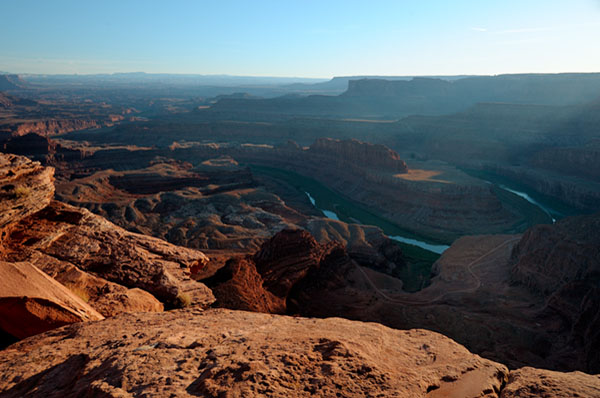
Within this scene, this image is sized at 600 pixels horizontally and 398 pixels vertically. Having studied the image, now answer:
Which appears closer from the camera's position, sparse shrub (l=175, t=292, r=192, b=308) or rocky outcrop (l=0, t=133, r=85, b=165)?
sparse shrub (l=175, t=292, r=192, b=308)

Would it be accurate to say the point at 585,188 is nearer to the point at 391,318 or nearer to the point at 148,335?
the point at 391,318

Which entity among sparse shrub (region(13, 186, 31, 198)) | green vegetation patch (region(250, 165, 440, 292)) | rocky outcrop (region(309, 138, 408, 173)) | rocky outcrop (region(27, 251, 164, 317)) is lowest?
green vegetation patch (region(250, 165, 440, 292))

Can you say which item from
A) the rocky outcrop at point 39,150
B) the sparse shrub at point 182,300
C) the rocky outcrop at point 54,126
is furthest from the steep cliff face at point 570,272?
the rocky outcrop at point 54,126

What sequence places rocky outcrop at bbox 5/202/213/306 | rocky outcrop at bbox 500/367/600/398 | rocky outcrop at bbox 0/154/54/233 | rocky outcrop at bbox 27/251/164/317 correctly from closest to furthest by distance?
rocky outcrop at bbox 500/367/600/398, rocky outcrop at bbox 27/251/164/317, rocky outcrop at bbox 0/154/54/233, rocky outcrop at bbox 5/202/213/306

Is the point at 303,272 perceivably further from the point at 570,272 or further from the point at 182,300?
the point at 570,272

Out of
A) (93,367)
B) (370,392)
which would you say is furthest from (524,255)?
(93,367)

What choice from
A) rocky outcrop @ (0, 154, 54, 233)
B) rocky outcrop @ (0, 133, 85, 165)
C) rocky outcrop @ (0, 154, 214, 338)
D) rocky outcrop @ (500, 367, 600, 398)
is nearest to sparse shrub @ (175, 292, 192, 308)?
rocky outcrop @ (0, 154, 214, 338)

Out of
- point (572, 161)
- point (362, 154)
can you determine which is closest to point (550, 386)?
point (362, 154)

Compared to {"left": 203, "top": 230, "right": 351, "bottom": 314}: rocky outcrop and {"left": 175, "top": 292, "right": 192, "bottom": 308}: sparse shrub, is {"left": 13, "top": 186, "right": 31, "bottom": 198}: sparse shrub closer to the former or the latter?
{"left": 175, "top": 292, "right": 192, "bottom": 308}: sparse shrub

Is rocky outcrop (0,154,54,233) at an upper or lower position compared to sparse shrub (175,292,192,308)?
upper
